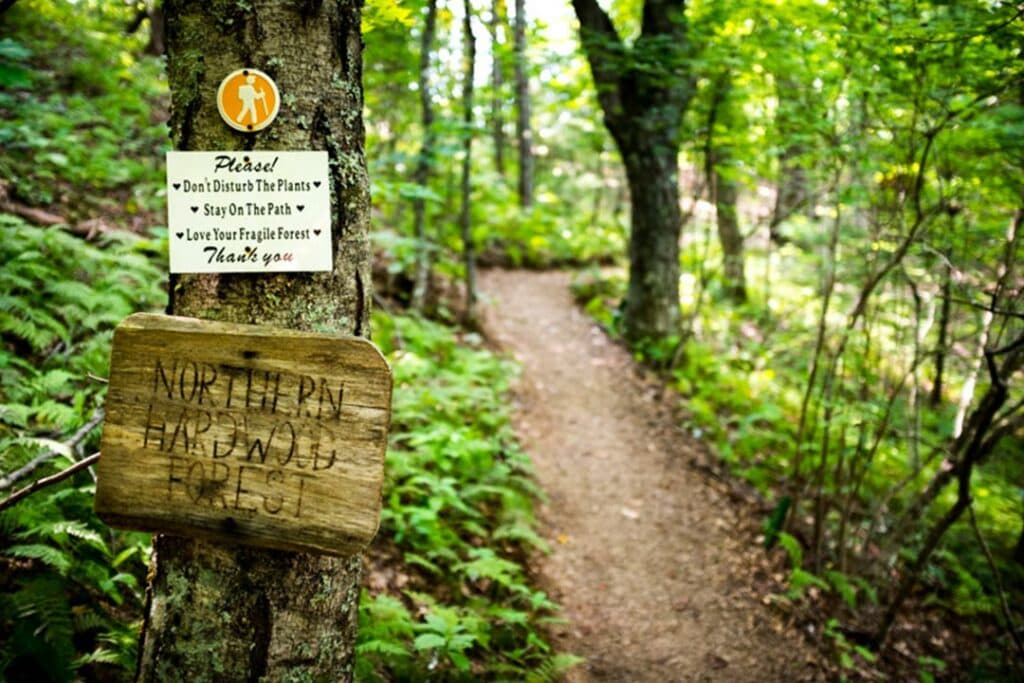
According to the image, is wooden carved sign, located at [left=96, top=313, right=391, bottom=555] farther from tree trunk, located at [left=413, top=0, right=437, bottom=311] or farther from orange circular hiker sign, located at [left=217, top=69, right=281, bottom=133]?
tree trunk, located at [left=413, top=0, right=437, bottom=311]

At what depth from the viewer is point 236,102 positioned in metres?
1.72

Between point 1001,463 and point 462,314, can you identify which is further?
point 462,314

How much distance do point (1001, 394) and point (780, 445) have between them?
11.9 ft

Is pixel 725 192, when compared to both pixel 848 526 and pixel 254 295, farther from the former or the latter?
pixel 254 295

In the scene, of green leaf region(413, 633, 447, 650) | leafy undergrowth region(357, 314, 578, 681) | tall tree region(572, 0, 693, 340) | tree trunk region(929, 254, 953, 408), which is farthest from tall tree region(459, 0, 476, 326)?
green leaf region(413, 633, 447, 650)

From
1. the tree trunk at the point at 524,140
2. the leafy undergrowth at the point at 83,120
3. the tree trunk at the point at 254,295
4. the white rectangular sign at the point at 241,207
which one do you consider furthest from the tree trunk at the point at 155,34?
the white rectangular sign at the point at 241,207

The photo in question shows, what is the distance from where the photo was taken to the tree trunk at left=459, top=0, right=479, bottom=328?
7.14m

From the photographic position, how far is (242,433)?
1625 millimetres

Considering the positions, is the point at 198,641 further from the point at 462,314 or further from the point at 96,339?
the point at 462,314

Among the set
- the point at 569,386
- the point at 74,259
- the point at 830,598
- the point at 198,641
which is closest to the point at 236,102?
the point at 198,641

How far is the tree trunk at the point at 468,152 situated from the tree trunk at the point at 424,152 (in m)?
0.45

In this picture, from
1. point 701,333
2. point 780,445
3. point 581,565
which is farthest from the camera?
point 701,333

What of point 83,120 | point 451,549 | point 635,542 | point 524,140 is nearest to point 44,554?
point 451,549

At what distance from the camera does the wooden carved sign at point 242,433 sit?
1601 mm
